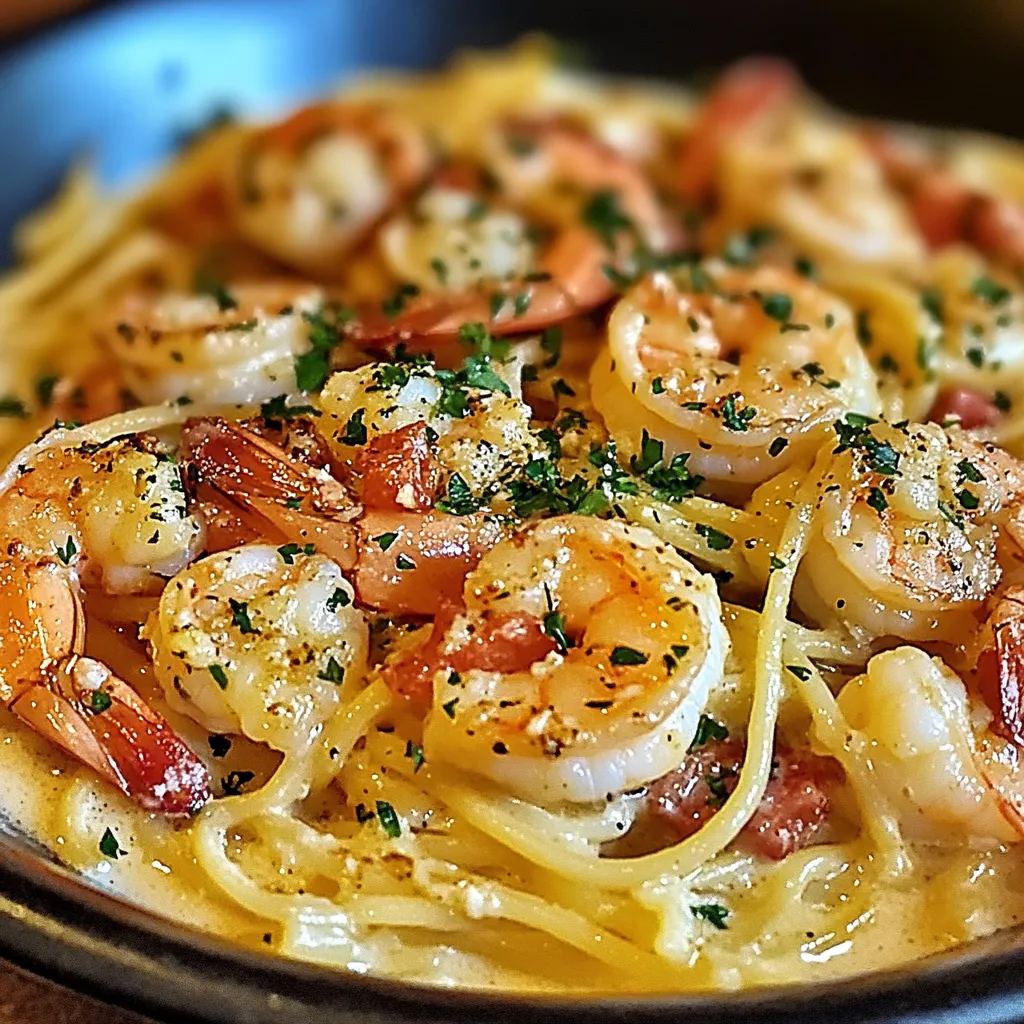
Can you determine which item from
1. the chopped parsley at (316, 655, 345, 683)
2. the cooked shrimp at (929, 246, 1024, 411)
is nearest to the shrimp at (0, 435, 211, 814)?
the chopped parsley at (316, 655, 345, 683)

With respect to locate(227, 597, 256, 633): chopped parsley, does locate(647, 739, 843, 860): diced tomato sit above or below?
below

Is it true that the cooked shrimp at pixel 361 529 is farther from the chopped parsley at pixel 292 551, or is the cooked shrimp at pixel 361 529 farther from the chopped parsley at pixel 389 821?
the chopped parsley at pixel 389 821

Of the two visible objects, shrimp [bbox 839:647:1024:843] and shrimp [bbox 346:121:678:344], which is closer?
shrimp [bbox 839:647:1024:843]

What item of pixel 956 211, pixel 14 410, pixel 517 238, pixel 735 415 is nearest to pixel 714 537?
pixel 735 415

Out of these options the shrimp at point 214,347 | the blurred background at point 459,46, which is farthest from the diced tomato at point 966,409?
the blurred background at point 459,46

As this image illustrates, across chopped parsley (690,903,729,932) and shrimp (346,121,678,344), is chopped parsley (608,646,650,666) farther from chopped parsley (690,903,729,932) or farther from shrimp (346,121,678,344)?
shrimp (346,121,678,344)

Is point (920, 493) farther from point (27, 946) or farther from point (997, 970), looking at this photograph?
point (27, 946)

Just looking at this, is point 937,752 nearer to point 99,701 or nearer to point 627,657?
point 627,657
